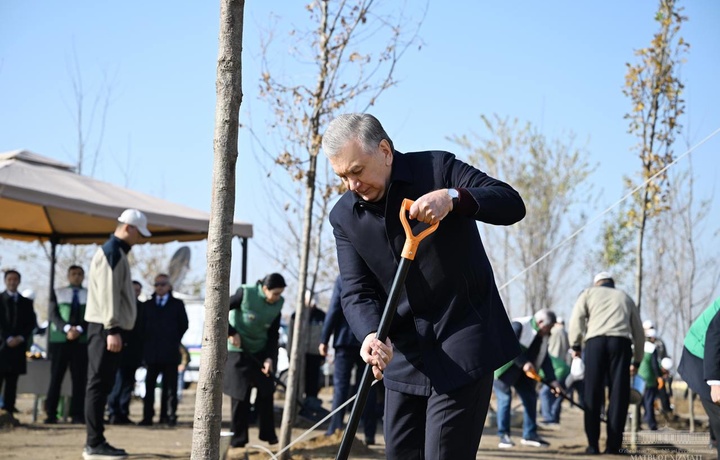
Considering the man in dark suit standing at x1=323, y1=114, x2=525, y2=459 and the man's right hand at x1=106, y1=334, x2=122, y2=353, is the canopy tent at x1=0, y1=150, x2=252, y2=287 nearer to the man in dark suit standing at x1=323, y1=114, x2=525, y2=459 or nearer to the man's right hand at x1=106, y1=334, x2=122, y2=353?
the man's right hand at x1=106, y1=334, x2=122, y2=353

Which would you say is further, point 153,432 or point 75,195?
point 75,195

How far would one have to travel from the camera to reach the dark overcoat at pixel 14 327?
11.8m

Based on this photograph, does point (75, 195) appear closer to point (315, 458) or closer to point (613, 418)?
point (315, 458)

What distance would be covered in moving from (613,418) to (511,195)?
711 cm

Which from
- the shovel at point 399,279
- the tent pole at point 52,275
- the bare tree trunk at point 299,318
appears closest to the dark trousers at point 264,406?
the bare tree trunk at point 299,318

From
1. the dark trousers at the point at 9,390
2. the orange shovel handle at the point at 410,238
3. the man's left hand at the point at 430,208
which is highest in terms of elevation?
the man's left hand at the point at 430,208

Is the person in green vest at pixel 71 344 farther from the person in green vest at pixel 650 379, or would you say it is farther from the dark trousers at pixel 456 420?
the dark trousers at pixel 456 420

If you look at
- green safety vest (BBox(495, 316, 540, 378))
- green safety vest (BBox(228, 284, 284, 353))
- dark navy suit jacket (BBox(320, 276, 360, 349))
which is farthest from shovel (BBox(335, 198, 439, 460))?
green safety vest (BBox(495, 316, 540, 378))

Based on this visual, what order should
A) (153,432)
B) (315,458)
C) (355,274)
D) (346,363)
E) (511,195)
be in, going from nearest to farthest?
(511,195) → (355,274) → (315,458) → (346,363) → (153,432)

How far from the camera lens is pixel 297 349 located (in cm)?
851

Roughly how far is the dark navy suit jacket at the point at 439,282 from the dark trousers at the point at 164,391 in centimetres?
950

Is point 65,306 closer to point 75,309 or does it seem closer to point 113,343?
point 75,309

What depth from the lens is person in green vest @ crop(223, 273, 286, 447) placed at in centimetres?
959

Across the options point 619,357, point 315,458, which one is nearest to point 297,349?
point 315,458
